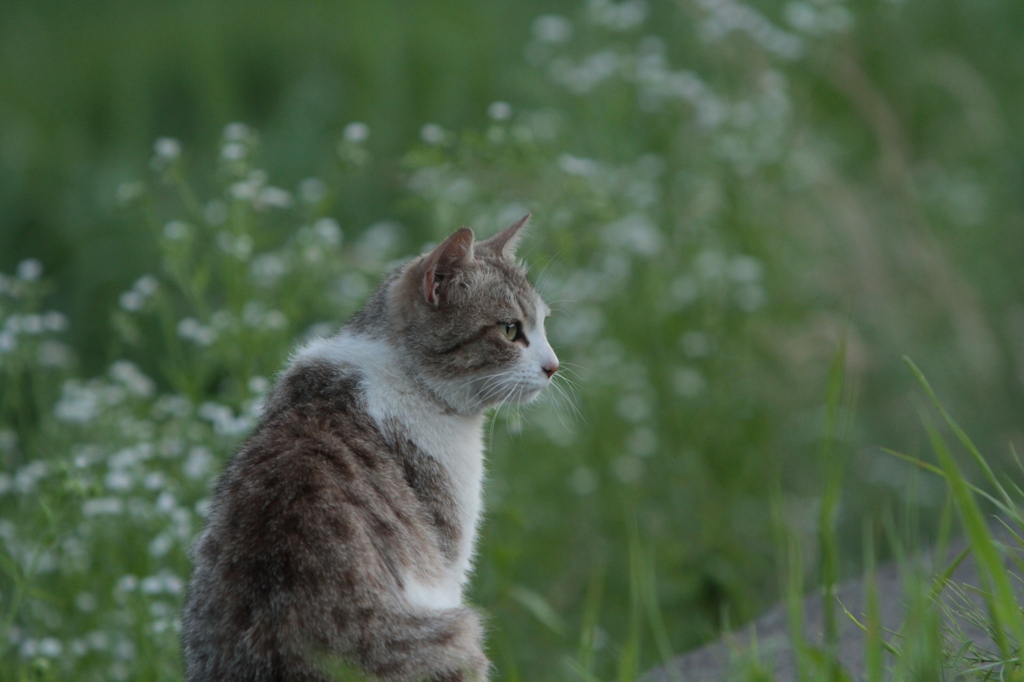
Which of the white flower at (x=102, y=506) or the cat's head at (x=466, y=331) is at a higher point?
the white flower at (x=102, y=506)

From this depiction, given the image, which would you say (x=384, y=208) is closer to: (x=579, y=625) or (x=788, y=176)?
(x=788, y=176)

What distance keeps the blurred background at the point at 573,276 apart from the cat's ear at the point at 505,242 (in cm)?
42

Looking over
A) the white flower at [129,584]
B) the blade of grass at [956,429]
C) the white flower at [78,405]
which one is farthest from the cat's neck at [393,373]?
the white flower at [78,405]

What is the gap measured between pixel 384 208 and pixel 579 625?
4220mm

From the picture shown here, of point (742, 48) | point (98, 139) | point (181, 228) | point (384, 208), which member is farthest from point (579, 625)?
point (98, 139)

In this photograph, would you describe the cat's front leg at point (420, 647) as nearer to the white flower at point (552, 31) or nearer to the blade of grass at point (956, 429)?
the blade of grass at point (956, 429)

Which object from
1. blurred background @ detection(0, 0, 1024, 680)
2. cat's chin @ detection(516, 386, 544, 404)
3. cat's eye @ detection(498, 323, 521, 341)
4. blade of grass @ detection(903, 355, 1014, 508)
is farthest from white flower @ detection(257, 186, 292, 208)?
blade of grass @ detection(903, 355, 1014, 508)

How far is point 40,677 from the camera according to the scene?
359 cm

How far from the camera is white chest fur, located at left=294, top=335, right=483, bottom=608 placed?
3041mm

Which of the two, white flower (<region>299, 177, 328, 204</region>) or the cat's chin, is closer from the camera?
the cat's chin

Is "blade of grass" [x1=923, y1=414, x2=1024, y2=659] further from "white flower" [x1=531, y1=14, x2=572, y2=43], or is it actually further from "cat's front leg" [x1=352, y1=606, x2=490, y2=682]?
"white flower" [x1=531, y1=14, x2=572, y2=43]

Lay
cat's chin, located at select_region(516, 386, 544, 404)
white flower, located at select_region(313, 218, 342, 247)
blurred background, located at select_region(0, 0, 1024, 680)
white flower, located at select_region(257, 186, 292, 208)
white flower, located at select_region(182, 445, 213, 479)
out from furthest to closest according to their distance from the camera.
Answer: white flower, located at select_region(313, 218, 342, 247)
white flower, located at select_region(257, 186, 292, 208)
blurred background, located at select_region(0, 0, 1024, 680)
white flower, located at select_region(182, 445, 213, 479)
cat's chin, located at select_region(516, 386, 544, 404)

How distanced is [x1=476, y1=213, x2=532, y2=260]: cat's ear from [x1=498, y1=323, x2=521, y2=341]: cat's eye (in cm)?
30

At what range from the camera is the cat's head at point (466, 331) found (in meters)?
3.20
